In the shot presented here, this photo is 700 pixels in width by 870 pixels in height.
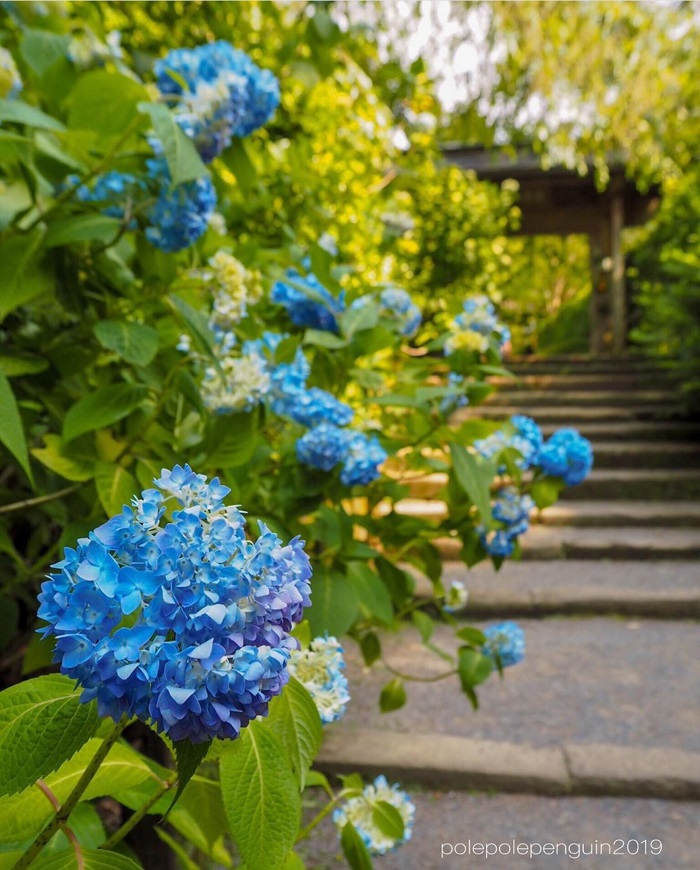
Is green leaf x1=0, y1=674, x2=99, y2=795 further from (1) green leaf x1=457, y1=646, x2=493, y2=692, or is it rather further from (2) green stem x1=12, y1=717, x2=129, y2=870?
(1) green leaf x1=457, y1=646, x2=493, y2=692

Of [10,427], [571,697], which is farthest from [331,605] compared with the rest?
[571,697]

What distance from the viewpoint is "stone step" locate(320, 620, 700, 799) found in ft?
5.55

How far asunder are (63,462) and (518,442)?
87 cm

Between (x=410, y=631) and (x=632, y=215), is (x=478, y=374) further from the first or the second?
(x=632, y=215)

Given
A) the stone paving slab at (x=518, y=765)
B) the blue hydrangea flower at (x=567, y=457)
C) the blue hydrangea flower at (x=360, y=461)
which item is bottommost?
the stone paving slab at (x=518, y=765)

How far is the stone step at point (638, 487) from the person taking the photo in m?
4.60

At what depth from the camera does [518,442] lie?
4.78 ft

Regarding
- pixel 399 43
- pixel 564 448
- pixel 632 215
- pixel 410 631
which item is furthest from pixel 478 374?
pixel 632 215

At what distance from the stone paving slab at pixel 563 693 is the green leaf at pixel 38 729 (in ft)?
5.28

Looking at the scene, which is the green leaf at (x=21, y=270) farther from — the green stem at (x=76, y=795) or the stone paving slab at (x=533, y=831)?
the stone paving slab at (x=533, y=831)

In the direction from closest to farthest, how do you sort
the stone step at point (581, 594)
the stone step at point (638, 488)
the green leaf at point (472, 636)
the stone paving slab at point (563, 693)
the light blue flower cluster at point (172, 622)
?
the light blue flower cluster at point (172, 622)
the green leaf at point (472, 636)
the stone paving slab at point (563, 693)
the stone step at point (581, 594)
the stone step at point (638, 488)

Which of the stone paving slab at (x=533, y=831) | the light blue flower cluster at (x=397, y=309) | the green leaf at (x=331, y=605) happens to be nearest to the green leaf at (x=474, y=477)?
the green leaf at (x=331, y=605)

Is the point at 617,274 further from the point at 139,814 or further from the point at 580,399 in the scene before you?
the point at 139,814

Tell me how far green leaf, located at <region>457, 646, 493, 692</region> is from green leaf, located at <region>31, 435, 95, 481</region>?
858 millimetres
